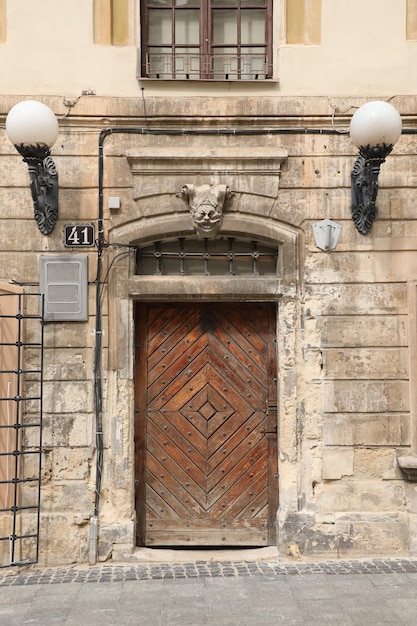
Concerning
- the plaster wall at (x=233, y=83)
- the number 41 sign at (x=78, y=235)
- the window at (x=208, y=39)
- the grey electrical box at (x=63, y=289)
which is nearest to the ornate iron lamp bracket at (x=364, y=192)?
the plaster wall at (x=233, y=83)

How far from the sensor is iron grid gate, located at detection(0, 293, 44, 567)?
6246 millimetres

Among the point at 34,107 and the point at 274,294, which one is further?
the point at 274,294

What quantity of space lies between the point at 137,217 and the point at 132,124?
0.82 meters

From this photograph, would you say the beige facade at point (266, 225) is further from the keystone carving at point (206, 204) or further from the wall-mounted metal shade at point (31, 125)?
the wall-mounted metal shade at point (31, 125)

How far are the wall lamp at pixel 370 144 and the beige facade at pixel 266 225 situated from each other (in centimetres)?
14

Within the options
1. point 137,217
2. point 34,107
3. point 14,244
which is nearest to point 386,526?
point 137,217

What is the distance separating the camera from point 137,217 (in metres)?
6.45

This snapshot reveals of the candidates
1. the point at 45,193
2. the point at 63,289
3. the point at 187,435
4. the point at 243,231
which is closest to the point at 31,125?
the point at 45,193

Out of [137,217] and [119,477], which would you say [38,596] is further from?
[137,217]

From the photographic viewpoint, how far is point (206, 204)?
634 centimetres

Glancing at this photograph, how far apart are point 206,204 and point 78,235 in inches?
44.8

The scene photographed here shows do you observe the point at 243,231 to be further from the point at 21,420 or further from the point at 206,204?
the point at 21,420

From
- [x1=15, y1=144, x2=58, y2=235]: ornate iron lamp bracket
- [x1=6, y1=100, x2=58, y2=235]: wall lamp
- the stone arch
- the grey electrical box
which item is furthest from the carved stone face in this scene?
[x1=6, y1=100, x2=58, y2=235]: wall lamp

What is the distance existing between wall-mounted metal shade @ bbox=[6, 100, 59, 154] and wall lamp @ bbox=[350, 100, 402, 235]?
7.91 feet
